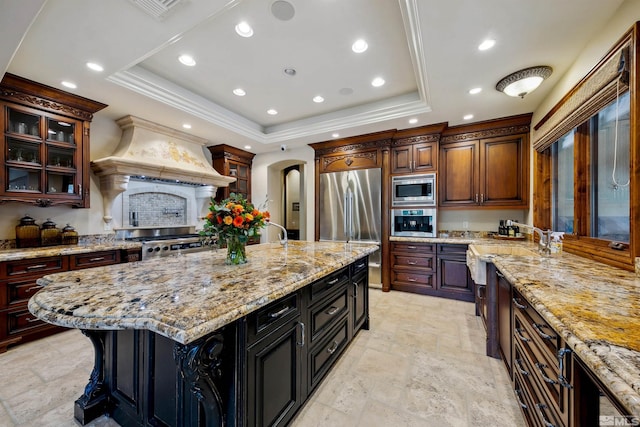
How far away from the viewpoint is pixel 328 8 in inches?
79.6

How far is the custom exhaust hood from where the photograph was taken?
11.0ft

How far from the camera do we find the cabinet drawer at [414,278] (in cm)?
388

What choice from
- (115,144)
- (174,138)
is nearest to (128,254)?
(115,144)

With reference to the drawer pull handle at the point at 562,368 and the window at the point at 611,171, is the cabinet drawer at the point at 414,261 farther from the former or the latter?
the drawer pull handle at the point at 562,368

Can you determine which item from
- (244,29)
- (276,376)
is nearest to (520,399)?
(276,376)

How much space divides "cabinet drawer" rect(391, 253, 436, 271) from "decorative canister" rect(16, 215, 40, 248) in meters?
4.82

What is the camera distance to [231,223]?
1667 millimetres

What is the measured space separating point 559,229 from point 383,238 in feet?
7.17

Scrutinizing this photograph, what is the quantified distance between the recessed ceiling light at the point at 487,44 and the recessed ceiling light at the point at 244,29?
2.04 metres

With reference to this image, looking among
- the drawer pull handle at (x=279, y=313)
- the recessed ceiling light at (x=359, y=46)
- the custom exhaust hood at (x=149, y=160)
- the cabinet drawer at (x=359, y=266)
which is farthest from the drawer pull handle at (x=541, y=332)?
the custom exhaust hood at (x=149, y=160)

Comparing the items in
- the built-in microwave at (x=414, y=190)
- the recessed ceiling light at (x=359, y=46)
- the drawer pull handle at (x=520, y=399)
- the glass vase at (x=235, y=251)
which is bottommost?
the drawer pull handle at (x=520, y=399)

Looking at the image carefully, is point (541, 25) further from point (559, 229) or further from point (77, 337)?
point (77, 337)

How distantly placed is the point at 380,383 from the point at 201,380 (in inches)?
58.0

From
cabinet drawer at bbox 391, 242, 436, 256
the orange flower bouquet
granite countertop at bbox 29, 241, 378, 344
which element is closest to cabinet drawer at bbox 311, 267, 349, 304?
granite countertop at bbox 29, 241, 378, 344
